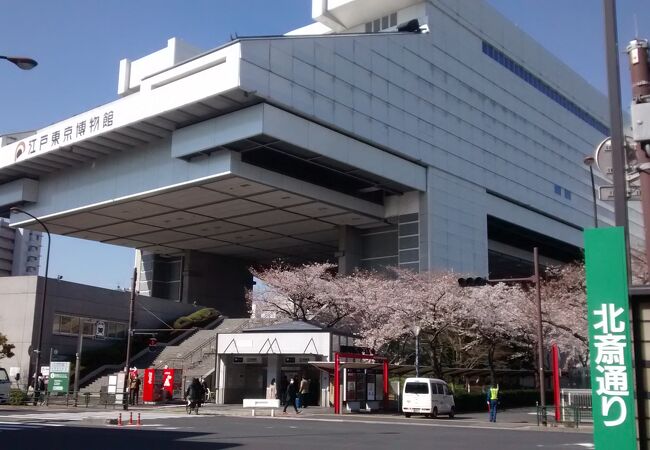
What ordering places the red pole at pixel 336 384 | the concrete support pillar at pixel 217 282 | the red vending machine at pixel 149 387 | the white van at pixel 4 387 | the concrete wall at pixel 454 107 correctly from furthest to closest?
the concrete support pillar at pixel 217 282
the concrete wall at pixel 454 107
the red vending machine at pixel 149 387
the white van at pixel 4 387
the red pole at pixel 336 384

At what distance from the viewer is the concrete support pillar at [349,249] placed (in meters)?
55.8

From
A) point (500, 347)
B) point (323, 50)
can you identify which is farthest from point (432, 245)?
point (323, 50)

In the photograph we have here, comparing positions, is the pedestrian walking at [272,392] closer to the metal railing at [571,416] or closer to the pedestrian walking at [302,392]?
the pedestrian walking at [302,392]

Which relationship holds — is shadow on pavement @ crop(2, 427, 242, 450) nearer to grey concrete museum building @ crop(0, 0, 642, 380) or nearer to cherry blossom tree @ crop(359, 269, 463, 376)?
cherry blossom tree @ crop(359, 269, 463, 376)

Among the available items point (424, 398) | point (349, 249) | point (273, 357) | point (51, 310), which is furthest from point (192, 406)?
point (349, 249)

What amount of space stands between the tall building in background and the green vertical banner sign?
14843 cm

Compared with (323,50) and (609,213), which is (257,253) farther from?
(609,213)

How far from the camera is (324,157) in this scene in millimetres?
47312

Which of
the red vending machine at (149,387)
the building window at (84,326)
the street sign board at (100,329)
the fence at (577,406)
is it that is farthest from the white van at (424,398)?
the street sign board at (100,329)

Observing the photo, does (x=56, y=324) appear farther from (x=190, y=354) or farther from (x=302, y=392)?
(x=302, y=392)

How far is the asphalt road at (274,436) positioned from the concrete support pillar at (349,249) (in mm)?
28200

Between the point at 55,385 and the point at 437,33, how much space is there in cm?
3966

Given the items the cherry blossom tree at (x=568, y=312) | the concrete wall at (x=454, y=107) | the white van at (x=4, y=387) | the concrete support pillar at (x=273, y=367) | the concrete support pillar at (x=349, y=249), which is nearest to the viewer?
the white van at (x=4, y=387)

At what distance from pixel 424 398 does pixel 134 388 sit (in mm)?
17701
